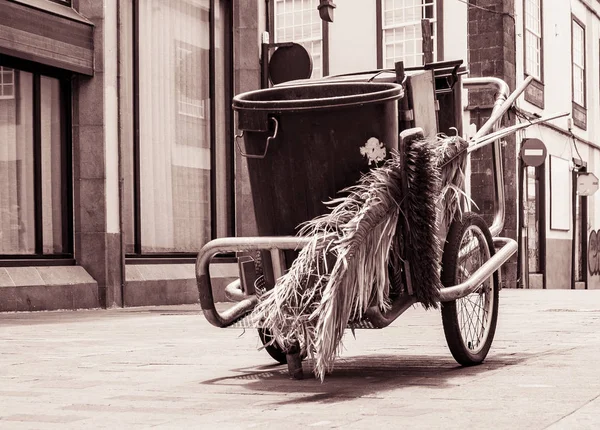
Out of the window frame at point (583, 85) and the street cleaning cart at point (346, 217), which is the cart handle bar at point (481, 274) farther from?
the window frame at point (583, 85)

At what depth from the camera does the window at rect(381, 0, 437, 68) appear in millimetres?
24766

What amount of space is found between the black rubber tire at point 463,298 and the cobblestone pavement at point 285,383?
117 millimetres

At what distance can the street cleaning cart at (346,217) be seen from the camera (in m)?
5.48

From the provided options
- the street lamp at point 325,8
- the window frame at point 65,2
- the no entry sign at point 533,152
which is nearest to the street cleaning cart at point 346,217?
the street lamp at point 325,8

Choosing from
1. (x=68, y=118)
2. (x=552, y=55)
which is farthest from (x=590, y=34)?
(x=68, y=118)

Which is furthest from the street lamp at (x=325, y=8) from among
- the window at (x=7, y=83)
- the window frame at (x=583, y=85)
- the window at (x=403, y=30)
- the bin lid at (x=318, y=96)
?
the window frame at (x=583, y=85)

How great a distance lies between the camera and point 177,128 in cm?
1645

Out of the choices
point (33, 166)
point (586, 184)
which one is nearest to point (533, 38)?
point (586, 184)

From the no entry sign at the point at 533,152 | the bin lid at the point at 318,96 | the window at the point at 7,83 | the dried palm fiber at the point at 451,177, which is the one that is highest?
the window at the point at 7,83

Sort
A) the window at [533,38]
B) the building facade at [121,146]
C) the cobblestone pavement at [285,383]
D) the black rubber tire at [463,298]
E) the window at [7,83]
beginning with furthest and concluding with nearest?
1. the window at [533,38]
2. the building facade at [121,146]
3. the window at [7,83]
4. the black rubber tire at [463,298]
5. the cobblestone pavement at [285,383]

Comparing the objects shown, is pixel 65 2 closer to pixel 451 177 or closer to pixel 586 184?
pixel 451 177

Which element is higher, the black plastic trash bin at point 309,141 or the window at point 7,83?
the window at point 7,83

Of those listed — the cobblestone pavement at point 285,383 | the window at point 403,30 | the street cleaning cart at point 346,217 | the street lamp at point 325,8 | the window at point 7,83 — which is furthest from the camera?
the window at point 403,30

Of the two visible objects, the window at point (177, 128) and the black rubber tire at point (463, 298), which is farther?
the window at point (177, 128)
